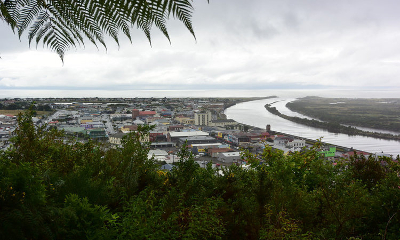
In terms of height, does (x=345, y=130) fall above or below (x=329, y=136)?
above

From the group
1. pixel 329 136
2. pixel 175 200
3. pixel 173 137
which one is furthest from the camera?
pixel 329 136

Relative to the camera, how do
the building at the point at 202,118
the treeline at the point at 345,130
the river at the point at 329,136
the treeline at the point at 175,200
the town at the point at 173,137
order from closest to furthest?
the treeline at the point at 175,200 → the town at the point at 173,137 → the river at the point at 329,136 → the treeline at the point at 345,130 → the building at the point at 202,118

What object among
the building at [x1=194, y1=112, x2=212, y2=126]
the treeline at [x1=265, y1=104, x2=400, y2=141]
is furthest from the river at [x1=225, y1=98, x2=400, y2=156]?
the building at [x1=194, y1=112, x2=212, y2=126]

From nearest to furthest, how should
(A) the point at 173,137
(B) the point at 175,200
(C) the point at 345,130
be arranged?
(B) the point at 175,200 < (A) the point at 173,137 < (C) the point at 345,130

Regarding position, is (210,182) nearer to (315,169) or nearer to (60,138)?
(315,169)

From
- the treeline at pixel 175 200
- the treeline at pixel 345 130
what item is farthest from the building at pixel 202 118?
the treeline at pixel 175 200

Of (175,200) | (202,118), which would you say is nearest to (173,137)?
(202,118)

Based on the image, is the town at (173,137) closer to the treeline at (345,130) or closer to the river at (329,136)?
the river at (329,136)

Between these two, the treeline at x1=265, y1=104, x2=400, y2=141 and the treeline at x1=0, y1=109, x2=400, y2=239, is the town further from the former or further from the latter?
the treeline at x1=265, y1=104, x2=400, y2=141

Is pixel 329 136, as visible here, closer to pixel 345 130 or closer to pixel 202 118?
pixel 345 130

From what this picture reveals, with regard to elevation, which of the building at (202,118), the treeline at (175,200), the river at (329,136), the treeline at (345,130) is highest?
the treeline at (175,200)
